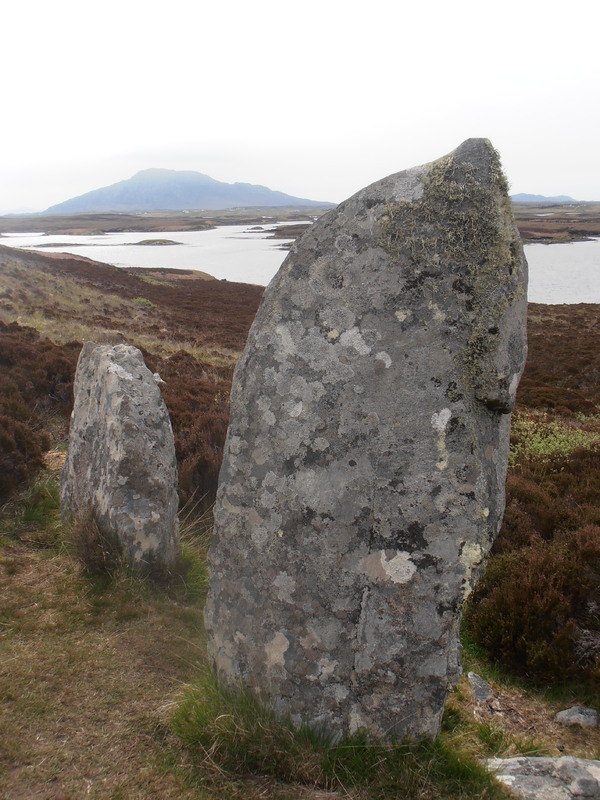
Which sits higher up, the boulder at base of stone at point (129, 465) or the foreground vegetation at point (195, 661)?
the boulder at base of stone at point (129, 465)

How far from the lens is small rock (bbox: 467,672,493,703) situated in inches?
171

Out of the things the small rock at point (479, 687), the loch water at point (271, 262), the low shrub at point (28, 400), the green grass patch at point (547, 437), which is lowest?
the small rock at point (479, 687)

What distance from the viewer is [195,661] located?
4.21 meters

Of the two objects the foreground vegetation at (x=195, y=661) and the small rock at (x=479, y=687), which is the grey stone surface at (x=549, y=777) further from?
the small rock at (x=479, y=687)

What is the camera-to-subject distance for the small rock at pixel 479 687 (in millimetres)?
4355

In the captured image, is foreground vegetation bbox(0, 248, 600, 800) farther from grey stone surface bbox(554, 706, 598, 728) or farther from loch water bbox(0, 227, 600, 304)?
loch water bbox(0, 227, 600, 304)

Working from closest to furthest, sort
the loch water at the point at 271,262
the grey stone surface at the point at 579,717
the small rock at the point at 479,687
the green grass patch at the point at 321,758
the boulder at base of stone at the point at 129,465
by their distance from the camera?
the green grass patch at the point at 321,758
the grey stone surface at the point at 579,717
the small rock at the point at 479,687
the boulder at base of stone at the point at 129,465
the loch water at the point at 271,262

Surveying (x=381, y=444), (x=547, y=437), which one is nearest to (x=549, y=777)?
(x=381, y=444)

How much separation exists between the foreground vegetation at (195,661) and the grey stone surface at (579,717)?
84 millimetres

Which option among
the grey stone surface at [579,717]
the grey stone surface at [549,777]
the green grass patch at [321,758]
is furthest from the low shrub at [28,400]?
the grey stone surface at [579,717]

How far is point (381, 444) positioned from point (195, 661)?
2266 mm

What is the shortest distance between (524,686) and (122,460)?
12.5 ft

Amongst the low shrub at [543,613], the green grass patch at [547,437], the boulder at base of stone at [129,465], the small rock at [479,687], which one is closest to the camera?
the small rock at [479,687]

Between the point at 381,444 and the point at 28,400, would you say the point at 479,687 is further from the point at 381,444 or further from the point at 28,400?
the point at 28,400
